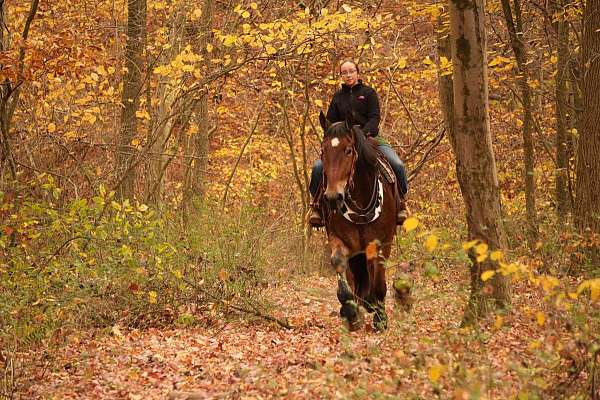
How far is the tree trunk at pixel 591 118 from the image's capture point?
500 inches

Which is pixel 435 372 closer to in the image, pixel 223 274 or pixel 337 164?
pixel 337 164

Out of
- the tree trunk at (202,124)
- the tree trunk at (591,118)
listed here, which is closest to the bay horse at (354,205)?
the tree trunk at (591,118)

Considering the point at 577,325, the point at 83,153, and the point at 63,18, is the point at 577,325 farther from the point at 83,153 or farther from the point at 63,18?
the point at 63,18

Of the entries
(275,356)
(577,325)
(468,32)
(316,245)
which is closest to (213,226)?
(275,356)

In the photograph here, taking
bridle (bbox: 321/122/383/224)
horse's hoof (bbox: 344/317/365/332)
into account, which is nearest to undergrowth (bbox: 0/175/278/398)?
horse's hoof (bbox: 344/317/365/332)

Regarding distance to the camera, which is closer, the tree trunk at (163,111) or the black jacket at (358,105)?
Answer: the black jacket at (358,105)

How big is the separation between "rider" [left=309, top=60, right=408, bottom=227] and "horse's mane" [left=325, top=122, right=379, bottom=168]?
0.59m

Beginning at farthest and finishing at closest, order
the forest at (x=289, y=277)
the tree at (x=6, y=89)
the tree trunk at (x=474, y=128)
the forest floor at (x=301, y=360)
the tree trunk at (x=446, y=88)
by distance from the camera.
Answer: the tree trunk at (x=446, y=88), the tree at (x=6, y=89), the tree trunk at (x=474, y=128), the forest at (x=289, y=277), the forest floor at (x=301, y=360)

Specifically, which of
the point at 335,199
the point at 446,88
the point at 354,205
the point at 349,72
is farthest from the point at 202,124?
the point at 335,199

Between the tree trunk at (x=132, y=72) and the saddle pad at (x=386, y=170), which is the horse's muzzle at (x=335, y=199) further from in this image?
the tree trunk at (x=132, y=72)

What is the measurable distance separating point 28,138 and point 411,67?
45.0 feet

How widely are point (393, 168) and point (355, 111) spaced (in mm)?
865

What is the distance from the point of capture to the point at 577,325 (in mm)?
6004

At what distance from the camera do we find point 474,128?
893cm
